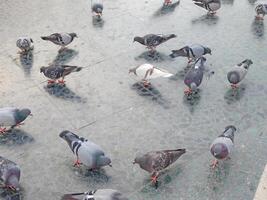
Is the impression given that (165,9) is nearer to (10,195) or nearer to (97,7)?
(97,7)

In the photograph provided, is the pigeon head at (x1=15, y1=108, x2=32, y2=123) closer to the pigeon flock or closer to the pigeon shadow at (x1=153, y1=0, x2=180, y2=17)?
the pigeon flock

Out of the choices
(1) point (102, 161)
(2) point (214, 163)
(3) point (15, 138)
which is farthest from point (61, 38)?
(2) point (214, 163)

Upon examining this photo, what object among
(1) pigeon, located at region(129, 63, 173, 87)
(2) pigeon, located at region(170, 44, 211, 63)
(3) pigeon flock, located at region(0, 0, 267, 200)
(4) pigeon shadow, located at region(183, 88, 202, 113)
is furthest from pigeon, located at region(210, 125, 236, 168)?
(2) pigeon, located at region(170, 44, 211, 63)

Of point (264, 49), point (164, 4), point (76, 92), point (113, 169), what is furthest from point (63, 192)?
point (164, 4)

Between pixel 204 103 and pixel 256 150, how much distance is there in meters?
1.29

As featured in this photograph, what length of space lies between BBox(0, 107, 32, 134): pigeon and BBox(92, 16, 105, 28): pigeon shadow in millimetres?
3589

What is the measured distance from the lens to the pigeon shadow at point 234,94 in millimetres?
7863

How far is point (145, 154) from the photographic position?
20.8 feet

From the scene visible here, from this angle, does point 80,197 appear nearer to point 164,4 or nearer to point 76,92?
point 76,92

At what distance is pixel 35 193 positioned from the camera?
6.15m

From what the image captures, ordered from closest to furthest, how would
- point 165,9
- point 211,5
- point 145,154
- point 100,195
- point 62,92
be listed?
point 100,195 < point 145,154 < point 62,92 < point 211,5 < point 165,9

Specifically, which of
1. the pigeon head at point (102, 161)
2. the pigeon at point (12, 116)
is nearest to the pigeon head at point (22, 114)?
the pigeon at point (12, 116)

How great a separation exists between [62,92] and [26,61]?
1.31 meters

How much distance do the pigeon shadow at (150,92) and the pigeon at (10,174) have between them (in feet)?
8.75
